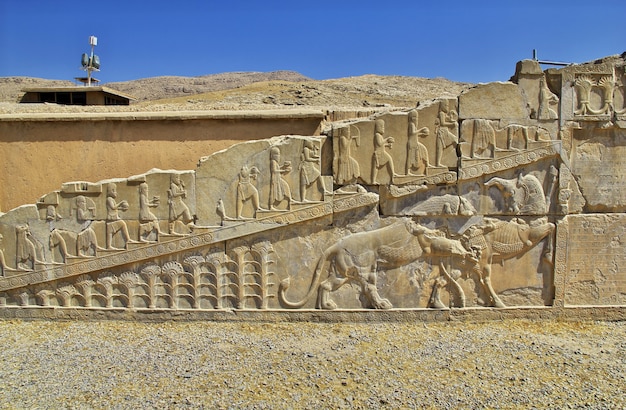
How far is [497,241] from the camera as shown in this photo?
20.8ft

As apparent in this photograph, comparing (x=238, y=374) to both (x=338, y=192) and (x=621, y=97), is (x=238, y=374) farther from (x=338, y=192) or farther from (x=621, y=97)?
(x=621, y=97)

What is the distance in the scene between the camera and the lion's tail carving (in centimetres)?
634

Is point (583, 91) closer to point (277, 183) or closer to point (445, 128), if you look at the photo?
point (445, 128)

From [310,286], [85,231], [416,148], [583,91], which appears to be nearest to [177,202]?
[85,231]

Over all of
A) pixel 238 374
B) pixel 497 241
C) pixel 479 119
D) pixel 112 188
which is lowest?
pixel 238 374

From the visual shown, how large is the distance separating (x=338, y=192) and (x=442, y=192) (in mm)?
1369

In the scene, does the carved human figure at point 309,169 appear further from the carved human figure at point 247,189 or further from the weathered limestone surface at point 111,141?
the weathered limestone surface at point 111,141

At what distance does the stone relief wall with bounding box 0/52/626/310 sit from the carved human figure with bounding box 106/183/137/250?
0.05ft

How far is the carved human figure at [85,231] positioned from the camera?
640 cm

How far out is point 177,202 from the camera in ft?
20.7

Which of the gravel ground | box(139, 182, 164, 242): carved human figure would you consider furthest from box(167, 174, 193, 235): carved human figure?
the gravel ground

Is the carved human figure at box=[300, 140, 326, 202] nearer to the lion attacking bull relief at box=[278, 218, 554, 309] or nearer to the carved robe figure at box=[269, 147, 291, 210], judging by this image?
the carved robe figure at box=[269, 147, 291, 210]

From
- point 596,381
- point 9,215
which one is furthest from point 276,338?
point 9,215

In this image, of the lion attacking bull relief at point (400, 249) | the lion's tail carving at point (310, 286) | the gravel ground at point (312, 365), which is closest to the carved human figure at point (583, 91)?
Result: the lion attacking bull relief at point (400, 249)
